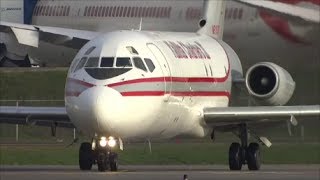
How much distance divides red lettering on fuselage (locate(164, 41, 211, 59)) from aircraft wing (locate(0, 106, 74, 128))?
3.09m

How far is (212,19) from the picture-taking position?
1693 inches

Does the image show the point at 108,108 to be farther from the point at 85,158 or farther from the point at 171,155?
the point at 171,155

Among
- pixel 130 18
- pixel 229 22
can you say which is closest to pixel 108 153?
pixel 229 22

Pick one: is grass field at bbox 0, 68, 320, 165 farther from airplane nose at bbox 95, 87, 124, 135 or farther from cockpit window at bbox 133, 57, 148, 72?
airplane nose at bbox 95, 87, 124, 135

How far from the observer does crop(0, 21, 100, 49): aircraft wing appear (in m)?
60.4

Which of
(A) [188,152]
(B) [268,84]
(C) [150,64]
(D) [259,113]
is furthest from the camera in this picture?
(A) [188,152]

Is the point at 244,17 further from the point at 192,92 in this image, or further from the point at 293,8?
the point at 192,92

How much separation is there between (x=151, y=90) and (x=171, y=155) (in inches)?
351

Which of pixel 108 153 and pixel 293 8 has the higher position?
pixel 293 8

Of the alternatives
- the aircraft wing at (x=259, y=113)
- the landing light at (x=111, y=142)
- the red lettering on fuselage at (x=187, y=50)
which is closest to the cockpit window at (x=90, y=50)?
the landing light at (x=111, y=142)

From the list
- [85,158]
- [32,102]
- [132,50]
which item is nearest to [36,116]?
[85,158]

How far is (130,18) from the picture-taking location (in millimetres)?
69750

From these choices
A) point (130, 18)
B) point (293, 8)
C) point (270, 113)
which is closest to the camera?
point (270, 113)

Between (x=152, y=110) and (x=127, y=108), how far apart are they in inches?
45.8
